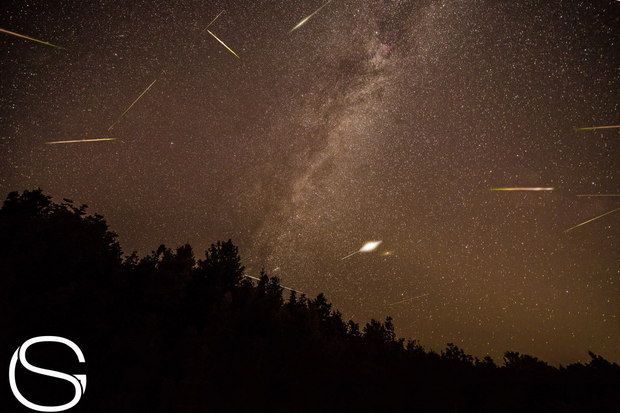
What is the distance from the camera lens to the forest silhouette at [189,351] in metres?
14.2

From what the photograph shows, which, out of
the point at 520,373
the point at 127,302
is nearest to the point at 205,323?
the point at 127,302

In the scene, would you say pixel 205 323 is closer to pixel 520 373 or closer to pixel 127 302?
pixel 127 302

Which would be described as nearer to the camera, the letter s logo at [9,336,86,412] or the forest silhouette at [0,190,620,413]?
the letter s logo at [9,336,86,412]

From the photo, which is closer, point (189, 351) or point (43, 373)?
point (43, 373)

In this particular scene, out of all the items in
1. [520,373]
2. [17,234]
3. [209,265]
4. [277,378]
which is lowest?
[277,378]

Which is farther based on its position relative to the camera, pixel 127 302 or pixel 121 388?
pixel 127 302

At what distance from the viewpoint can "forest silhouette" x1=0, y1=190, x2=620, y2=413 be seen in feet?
46.6

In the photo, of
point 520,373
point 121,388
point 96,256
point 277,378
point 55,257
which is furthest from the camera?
point 520,373

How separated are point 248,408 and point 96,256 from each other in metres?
14.8

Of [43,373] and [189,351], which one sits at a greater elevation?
[189,351]

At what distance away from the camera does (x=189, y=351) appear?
671 inches

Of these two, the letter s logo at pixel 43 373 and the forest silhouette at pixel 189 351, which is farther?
the forest silhouette at pixel 189 351

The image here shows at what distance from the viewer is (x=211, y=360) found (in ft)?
54.6

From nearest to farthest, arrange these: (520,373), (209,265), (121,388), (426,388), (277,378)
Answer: (121,388)
(277,378)
(426,388)
(520,373)
(209,265)
